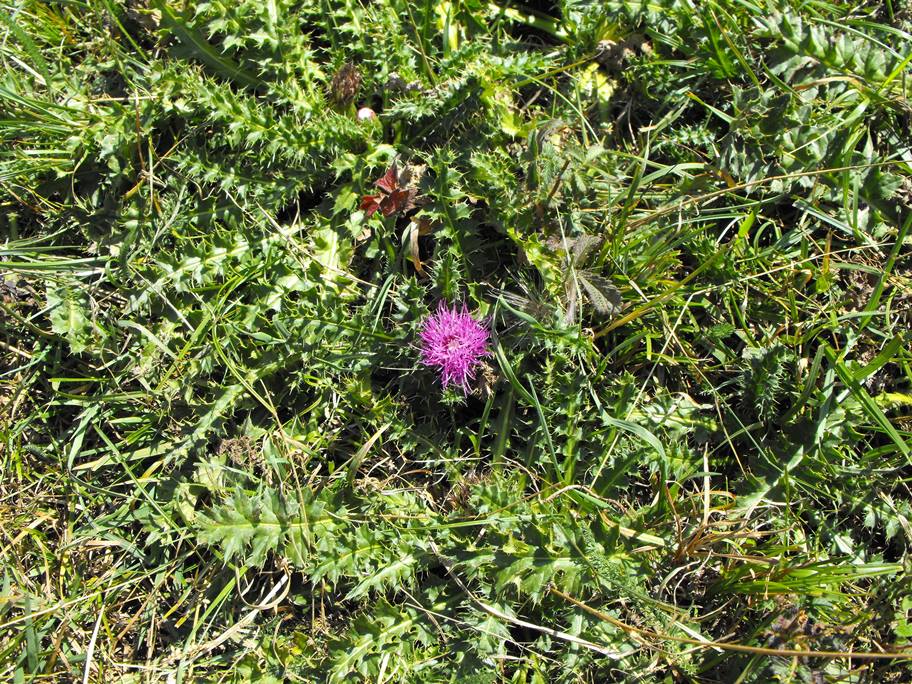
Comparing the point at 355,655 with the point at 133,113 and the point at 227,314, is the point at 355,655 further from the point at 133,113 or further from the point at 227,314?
the point at 133,113

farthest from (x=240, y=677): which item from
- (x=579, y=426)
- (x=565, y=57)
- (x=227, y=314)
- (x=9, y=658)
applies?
(x=565, y=57)

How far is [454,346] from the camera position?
9.55 feet

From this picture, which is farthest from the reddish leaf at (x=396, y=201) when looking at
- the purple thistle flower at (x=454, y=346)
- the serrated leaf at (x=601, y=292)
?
the serrated leaf at (x=601, y=292)

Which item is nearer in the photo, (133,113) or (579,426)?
(579,426)

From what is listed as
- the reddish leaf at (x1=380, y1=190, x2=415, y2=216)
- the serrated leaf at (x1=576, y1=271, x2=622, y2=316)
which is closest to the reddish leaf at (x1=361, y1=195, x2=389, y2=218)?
the reddish leaf at (x1=380, y1=190, x2=415, y2=216)

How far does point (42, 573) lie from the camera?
3205mm

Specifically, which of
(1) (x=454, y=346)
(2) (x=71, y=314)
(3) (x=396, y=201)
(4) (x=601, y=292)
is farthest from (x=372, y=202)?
(2) (x=71, y=314)

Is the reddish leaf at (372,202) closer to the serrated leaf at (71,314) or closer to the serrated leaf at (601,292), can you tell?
the serrated leaf at (601,292)

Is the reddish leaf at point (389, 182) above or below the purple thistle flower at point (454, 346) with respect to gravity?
above

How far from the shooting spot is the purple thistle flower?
2.90m

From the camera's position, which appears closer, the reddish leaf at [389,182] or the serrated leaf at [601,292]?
the serrated leaf at [601,292]

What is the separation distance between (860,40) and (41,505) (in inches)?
167

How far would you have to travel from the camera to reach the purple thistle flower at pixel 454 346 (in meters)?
2.90

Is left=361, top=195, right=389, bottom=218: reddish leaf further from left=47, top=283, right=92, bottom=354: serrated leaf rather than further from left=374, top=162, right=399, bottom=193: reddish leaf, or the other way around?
left=47, top=283, right=92, bottom=354: serrated leaf
